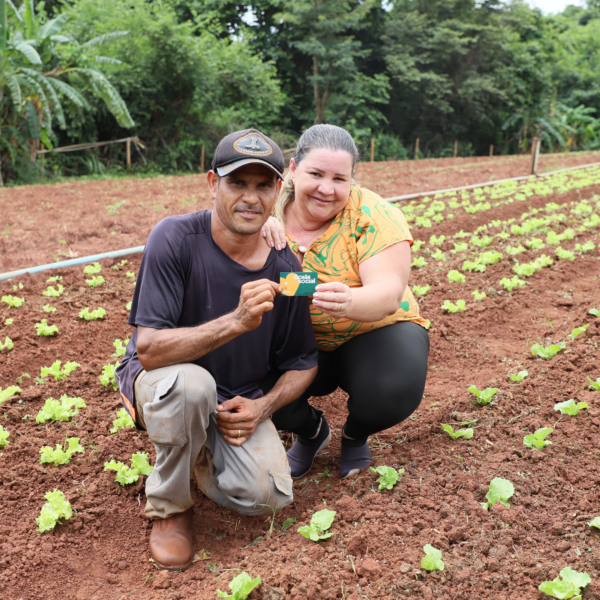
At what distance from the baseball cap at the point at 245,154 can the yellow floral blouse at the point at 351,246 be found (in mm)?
466

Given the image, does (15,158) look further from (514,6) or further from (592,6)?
(592,6)

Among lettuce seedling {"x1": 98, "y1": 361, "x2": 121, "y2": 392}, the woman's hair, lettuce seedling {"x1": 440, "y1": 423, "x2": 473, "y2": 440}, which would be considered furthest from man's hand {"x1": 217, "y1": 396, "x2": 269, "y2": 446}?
lettuce seedling {"x1": 98, "y1": 361, "x2": 121, "y2": 392}

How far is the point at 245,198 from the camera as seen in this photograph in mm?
2314

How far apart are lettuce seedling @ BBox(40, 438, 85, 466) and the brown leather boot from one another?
732 millimetres

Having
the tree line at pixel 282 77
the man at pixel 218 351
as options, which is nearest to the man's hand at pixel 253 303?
the man at pixel 218 351

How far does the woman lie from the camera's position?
8.38 ft

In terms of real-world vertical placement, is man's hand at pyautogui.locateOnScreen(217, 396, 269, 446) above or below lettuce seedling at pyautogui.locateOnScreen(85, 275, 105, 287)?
above

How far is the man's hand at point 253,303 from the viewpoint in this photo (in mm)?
2090

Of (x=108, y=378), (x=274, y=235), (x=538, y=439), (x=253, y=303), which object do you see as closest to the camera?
(x=253, y=303)

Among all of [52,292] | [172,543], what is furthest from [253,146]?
[52,292]

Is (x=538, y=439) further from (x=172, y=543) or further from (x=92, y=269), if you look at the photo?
(x=92, y=269)

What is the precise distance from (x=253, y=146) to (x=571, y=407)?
2072 millimetres

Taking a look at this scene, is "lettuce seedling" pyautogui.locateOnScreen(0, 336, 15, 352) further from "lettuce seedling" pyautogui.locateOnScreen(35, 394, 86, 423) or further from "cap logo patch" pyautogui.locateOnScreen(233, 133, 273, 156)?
"cap logo patch" pyautogui.locateOnScreen(233, 133, 273, 156)

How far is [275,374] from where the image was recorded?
2.71 metres
